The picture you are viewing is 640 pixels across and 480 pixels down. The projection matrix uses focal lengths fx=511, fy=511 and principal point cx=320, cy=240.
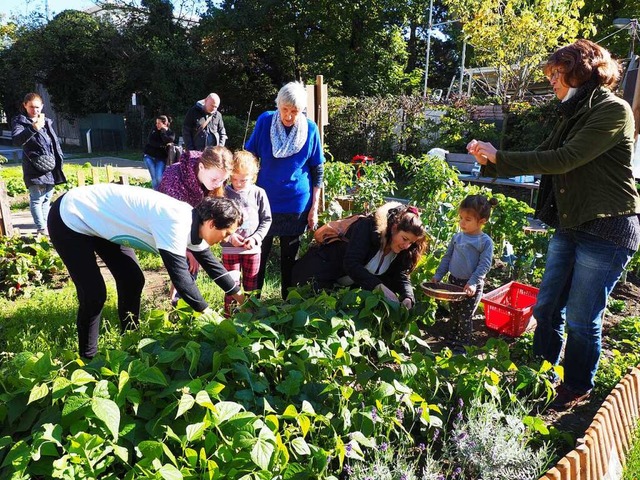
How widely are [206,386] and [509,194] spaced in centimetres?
960

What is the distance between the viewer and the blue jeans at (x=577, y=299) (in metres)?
2.40

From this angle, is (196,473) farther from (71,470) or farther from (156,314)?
(156,314)

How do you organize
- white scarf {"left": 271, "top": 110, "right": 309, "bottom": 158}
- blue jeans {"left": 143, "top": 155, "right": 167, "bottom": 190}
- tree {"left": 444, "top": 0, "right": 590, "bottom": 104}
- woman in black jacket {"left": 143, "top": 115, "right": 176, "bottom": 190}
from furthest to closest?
tree {"left": 444, "top": 0, "right": 590, "bottom": 104}
blue jeans {"left": 143, "top": 155, "right": 167, "bottom": 190}
woman in black jacket {"left": 143, "top": 115, "right": 176, "bottom": 190}
white scarf {"left": 271, "top": 110, "right": 309, "bottom": 158}

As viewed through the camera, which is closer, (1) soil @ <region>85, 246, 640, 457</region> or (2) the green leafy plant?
(1) soil @ <region>85, 246, 640, 457</region>

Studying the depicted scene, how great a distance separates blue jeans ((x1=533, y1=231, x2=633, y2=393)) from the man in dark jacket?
5183 mm

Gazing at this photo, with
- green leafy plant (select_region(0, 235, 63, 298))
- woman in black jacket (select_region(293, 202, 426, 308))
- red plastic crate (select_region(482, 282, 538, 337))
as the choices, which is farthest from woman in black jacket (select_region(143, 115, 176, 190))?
red plastic crate (select_region(482, 282, 538, 337))

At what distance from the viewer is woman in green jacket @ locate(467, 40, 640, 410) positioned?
7.31 feet

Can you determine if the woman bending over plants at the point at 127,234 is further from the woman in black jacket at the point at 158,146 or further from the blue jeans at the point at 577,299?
the woman in black jacket at the point at 158,146

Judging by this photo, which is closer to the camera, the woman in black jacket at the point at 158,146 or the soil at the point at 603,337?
the soil at the point at 603,337

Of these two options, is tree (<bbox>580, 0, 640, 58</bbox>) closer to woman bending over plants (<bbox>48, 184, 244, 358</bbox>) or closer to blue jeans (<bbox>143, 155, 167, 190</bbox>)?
blue jeans (<bbox>143, 155, 167, 190</bbox>)

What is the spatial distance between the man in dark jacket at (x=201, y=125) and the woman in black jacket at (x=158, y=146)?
3.07 feet

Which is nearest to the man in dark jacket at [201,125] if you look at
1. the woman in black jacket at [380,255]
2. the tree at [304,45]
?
the woman in black jacket at [380,255]

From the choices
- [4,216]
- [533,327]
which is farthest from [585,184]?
[4,216]

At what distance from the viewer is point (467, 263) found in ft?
11.0
